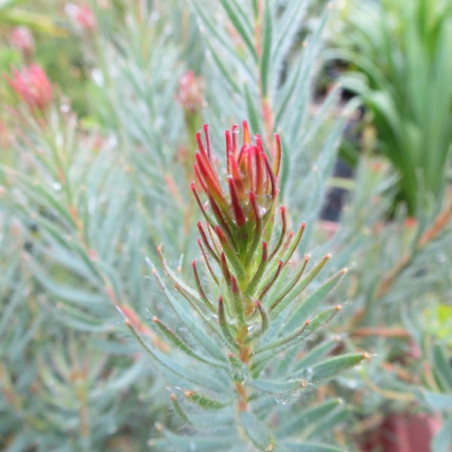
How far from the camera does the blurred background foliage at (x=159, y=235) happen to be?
553mm

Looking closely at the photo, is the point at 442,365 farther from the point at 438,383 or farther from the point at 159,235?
the point at 159,235

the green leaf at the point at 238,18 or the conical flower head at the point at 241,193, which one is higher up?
the green leaf at the point at 238,18

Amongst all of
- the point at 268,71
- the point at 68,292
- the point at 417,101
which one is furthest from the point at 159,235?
the point at 417,101

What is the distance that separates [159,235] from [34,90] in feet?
0.76

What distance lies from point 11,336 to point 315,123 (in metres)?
0.55

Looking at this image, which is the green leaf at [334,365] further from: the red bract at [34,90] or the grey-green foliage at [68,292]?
the red bract at [34,90]

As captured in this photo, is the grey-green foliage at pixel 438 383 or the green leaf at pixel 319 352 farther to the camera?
the grey-green foliage at pixel 438 383

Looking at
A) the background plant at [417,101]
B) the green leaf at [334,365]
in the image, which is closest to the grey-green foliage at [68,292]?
the green leaf at [334,365]

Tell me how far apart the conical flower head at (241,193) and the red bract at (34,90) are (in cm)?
38

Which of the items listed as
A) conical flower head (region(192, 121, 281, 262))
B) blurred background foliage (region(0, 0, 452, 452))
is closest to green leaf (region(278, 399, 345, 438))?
blurred background foliage (region(0, 0, 452, 452))

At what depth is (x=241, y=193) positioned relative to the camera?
29 centimetres

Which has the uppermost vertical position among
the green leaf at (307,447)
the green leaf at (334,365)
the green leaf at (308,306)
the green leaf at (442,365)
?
the green leaf at (308,306)

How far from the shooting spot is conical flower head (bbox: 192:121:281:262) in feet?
0.91

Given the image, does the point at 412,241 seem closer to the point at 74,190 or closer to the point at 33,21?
the point at 74,190
